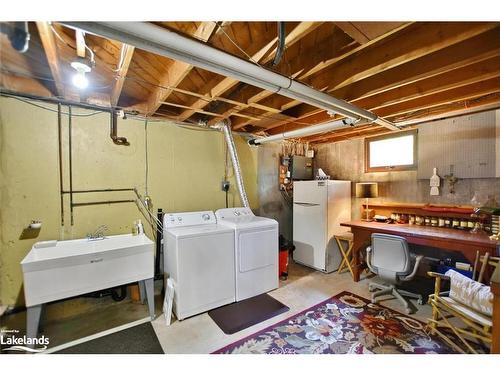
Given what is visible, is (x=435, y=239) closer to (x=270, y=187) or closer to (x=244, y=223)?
(x=244, y=223)

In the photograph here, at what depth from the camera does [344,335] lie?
6.44 feet

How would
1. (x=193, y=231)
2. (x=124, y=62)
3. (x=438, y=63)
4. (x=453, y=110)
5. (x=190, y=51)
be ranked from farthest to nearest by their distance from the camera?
(x=453, y=110)
(x=193, y=231)
(x=438, y=63)
(x=124, y=62)
(x=190, y=51)

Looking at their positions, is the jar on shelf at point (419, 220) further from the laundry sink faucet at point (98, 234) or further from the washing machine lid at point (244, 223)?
the laundry sink faucet at point (98, 234)

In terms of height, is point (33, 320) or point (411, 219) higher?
point (411, 219)

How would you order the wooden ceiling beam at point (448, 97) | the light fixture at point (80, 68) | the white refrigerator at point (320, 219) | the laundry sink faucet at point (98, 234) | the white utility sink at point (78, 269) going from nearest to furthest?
the light fixture at point (80, 68) < the white utility sink at point (78, 269) < the wooden ceiling beam at point (448, 97) < the laundry sink faucet at point (98, 234) < the white refrigerator at point (320, 219)

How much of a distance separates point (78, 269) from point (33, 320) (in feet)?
1.33

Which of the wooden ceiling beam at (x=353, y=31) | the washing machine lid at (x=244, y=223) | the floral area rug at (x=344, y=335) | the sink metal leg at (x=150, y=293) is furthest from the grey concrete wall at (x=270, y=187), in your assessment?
the wooden ceiling beam at (x=353, y=31)

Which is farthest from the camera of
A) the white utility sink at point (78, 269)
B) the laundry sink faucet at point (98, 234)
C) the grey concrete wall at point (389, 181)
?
the grey concrete wall at point (389, 181)

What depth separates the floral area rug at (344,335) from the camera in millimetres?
1784

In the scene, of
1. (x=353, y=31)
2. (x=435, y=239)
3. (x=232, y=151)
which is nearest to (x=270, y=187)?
(x=232, y=151)

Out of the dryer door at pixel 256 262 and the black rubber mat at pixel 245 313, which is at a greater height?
the dryer door at pixel 256 262

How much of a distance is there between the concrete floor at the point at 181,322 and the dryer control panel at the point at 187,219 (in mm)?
950

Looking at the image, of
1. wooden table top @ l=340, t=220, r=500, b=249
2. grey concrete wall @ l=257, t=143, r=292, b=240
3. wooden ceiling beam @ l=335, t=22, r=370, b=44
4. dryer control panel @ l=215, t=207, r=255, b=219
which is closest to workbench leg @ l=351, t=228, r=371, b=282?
wooden table top @ l=340, t=220, r=500, b=249

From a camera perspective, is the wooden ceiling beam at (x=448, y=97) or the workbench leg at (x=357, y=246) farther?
the workbench leg at (x=357, y=246)
